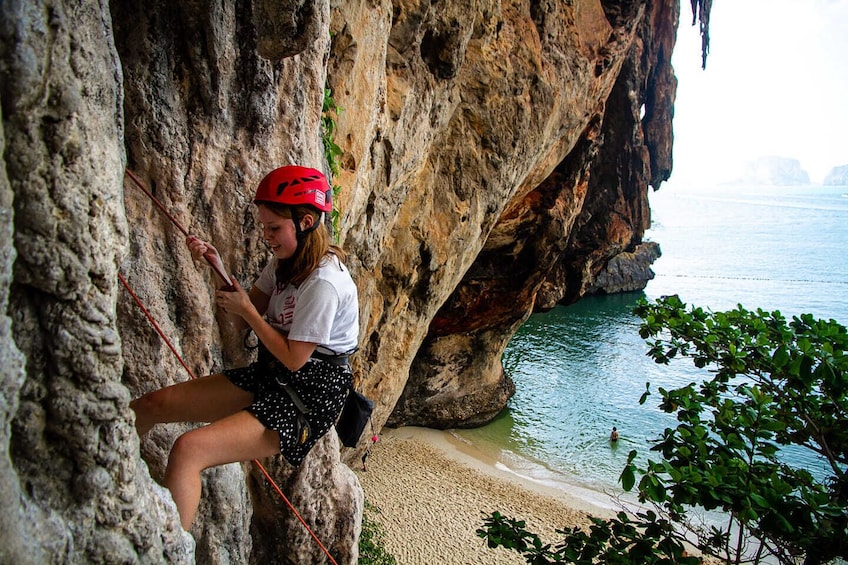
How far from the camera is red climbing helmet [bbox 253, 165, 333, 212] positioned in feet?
10.7

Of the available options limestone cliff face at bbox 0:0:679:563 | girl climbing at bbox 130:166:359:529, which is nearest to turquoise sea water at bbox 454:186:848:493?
limestone cliff face at bbox 0:0:679:563

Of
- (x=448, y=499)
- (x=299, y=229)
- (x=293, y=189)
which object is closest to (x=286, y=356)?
(x=299, y=229)

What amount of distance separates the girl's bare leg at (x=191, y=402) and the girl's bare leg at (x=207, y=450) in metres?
0.30

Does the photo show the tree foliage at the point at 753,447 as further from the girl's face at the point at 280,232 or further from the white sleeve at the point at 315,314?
the girl's face at the point at 280,232

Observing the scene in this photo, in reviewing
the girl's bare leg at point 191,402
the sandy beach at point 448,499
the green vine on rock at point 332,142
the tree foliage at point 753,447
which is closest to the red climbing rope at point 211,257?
the girl's bare leg at point 191,402

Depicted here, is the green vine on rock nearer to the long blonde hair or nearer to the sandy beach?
the long blonde hair

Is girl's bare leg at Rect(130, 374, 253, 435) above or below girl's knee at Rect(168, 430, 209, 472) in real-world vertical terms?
above

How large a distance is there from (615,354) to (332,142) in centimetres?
2933

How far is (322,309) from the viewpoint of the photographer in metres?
3.12

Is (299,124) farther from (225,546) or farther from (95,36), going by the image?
(225,546)

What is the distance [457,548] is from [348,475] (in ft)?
30.8

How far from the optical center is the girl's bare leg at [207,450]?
2.92 metres

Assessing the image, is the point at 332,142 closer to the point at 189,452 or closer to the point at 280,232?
the point at 280,232

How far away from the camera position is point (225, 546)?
14.0 feet
